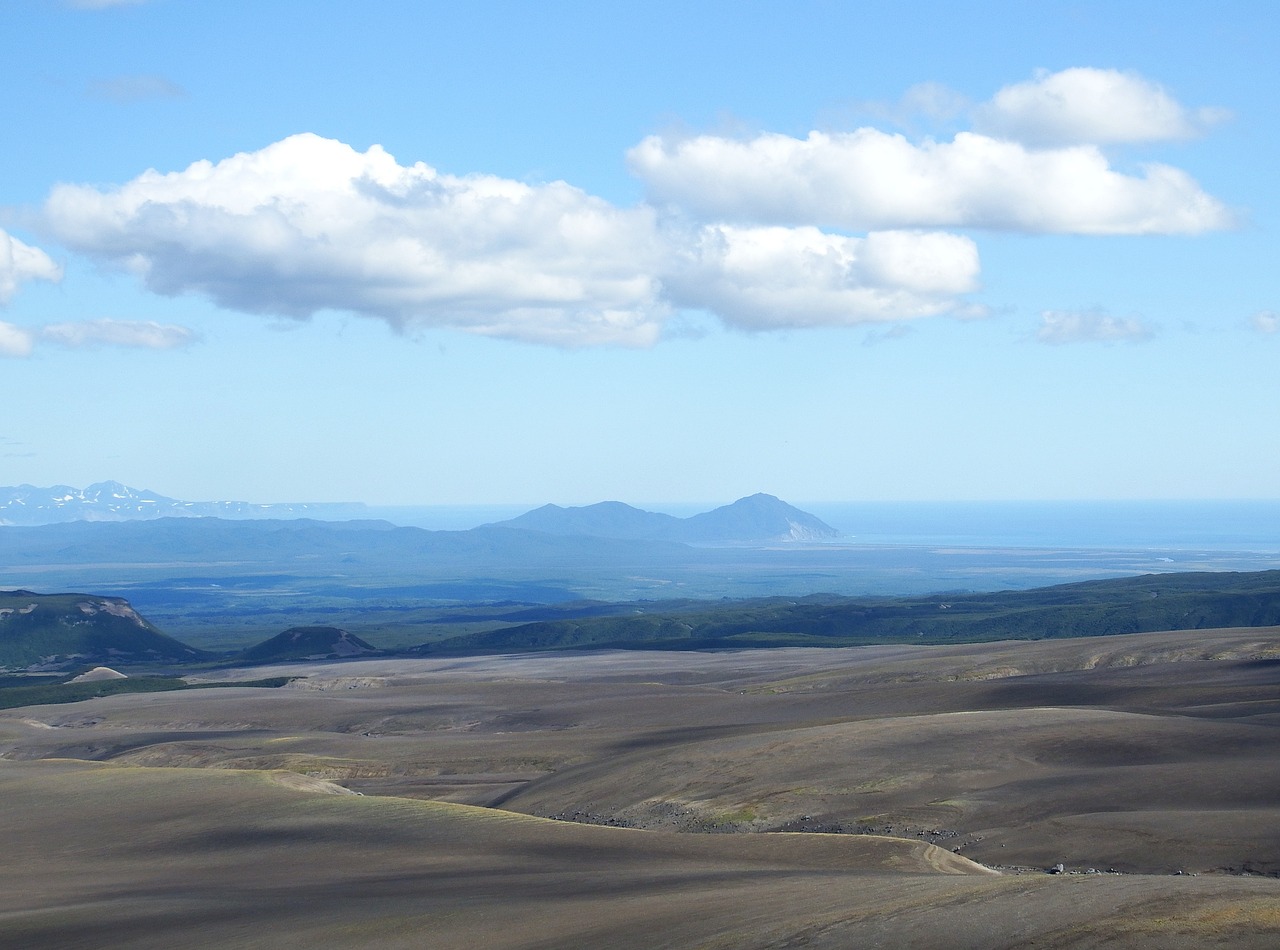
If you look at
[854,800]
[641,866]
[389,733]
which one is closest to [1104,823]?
[854,800]

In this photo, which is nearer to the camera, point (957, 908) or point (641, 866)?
point (957, 908)

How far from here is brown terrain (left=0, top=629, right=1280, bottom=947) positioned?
76.7ft

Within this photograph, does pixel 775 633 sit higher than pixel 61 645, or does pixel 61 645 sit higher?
pixel 775 633

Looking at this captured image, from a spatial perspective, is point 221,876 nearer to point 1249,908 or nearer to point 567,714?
point 1249,908

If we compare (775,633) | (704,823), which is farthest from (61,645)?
(704,823)

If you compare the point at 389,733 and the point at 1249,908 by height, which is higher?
the point at 1249,908

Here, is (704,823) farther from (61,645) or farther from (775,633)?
(61,645)

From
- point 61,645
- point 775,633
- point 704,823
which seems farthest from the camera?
point 61,645

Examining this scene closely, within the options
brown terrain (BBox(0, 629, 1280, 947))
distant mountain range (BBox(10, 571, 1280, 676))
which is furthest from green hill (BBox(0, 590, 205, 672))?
brown terrain (BBox(0, 629, 1280, 947))

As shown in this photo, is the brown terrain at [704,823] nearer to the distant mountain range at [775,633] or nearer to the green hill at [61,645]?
the distant mountain range at [775,633]

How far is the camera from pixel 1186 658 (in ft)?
276

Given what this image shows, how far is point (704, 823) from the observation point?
1767 inches

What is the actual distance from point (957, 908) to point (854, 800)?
23614 millimetres

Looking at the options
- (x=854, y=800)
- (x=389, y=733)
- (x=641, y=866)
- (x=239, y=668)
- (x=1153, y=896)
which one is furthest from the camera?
(x=239, y=668)
